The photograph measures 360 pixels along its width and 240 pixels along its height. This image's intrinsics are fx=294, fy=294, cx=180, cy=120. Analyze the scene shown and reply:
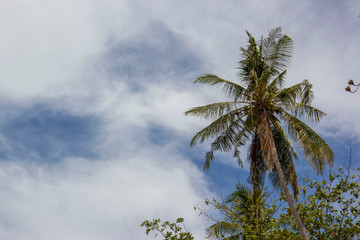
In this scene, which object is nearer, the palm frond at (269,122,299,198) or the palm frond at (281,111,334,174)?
the palm frond at (281,111,334,174)

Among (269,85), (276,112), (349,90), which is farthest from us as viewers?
(269,85)

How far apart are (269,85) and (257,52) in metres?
1.45

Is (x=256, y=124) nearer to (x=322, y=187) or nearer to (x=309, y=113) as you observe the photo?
(x=309, y=113)

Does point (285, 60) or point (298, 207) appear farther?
point (285, 60)

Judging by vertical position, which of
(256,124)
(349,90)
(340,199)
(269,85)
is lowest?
(349,90)

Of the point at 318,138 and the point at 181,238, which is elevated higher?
the point at 318,138

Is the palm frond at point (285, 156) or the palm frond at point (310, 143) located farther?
the palm frond at point (285, 156)

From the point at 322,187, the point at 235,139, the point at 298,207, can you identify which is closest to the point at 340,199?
the point at 322,187

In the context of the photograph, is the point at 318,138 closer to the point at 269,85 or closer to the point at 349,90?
the point at 269,85

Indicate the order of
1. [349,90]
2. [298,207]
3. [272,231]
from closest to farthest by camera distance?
[349,90]
[272,231]
[298,207]

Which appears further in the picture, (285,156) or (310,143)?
(285,156)

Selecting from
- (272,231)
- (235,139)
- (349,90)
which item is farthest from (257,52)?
(349,90)

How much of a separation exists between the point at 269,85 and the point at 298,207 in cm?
488

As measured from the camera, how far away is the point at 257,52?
12.0m
